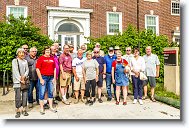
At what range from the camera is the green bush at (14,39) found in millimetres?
11945

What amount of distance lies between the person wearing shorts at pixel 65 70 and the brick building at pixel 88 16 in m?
9.71

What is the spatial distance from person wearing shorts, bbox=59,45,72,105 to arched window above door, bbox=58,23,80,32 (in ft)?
34.4

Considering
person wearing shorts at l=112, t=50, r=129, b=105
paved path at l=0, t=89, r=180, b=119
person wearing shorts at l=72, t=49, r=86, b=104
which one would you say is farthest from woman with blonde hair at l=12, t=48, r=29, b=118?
person wearing shorts at l=112, t=50, r=129, b=105

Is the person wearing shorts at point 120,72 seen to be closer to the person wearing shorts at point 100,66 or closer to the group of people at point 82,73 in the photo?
the group of people at point 82,73

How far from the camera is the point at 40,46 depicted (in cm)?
1298

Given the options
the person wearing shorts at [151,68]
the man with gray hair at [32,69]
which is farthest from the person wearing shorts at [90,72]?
the person wearing shorts at [151,68]

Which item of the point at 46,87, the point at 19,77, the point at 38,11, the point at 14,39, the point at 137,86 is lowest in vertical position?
the point at 137,86

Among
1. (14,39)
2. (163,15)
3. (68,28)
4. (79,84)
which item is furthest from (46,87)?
(163,15)

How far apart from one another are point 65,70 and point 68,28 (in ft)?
35.3

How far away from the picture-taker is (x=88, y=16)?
1917 centimetres

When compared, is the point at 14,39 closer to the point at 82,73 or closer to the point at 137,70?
the point at 82,73

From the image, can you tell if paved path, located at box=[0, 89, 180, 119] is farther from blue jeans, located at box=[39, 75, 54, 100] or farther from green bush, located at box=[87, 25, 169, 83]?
green bush, located at box=[87, 25, 169, 83]

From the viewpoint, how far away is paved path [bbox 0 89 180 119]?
7398mm

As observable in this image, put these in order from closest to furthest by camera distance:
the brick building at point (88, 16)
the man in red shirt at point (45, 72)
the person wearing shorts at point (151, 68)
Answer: the man in red shirt at point (45, 72) → the person wearing shorts at point (151, 68) → the brick building at point (88, 16)
